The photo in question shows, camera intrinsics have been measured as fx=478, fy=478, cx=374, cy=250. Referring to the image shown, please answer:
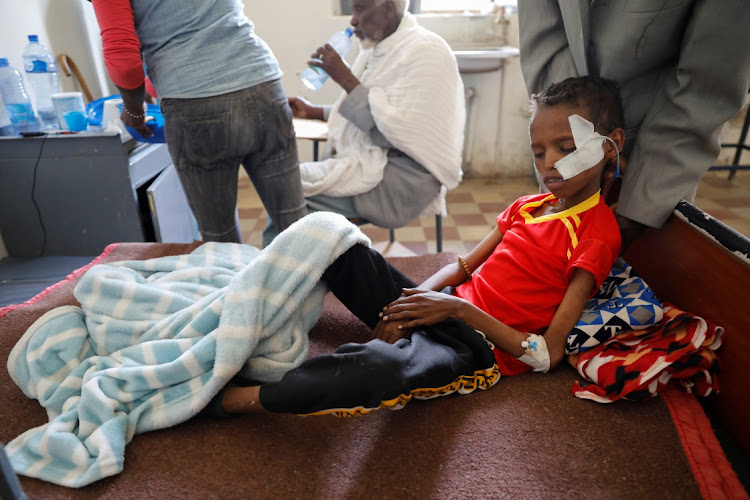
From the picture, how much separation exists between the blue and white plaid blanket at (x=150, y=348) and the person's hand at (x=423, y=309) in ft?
0.55

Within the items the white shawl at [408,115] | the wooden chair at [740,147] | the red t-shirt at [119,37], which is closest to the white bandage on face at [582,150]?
the white shawl at [408,115]

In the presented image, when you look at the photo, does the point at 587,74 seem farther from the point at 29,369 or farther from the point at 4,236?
the point at 4,236

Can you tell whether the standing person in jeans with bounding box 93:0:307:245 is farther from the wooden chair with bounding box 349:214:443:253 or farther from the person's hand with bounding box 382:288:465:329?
the person's hand with bounding box 382:288:465:329

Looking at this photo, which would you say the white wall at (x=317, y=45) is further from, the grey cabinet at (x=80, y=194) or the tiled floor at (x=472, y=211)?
the grey cabinet at (x=80, y=194)

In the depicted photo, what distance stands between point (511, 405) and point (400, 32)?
1.35m

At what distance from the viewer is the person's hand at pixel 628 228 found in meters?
1.02

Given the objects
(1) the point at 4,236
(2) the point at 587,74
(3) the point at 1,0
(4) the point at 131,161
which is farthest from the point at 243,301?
(3) the point at 1,0

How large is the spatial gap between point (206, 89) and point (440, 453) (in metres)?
1.00

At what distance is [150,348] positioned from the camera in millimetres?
916

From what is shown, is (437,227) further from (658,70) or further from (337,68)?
(658,70)


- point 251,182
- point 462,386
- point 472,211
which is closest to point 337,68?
point 251,182

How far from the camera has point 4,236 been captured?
1.90m

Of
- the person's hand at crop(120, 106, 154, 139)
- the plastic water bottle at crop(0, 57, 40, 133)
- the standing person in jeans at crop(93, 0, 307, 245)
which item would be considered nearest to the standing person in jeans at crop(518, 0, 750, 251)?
the standing person in jeans at crop(93, 0, 307, 245)

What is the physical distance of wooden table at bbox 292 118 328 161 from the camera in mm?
1854
